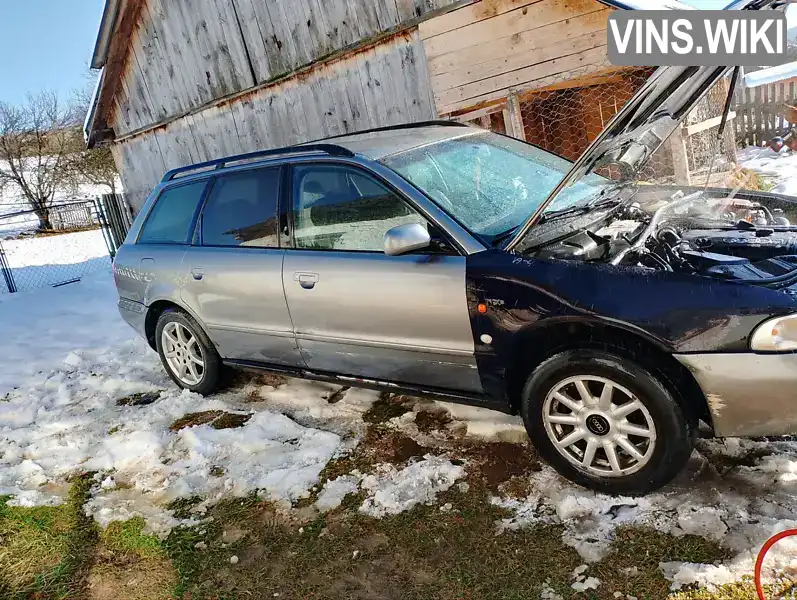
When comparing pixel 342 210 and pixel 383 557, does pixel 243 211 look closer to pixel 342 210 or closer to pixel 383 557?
pixel 342 210

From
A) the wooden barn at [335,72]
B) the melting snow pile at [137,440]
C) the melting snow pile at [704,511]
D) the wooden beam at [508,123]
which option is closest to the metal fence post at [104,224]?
the wooden barn at [335,72]

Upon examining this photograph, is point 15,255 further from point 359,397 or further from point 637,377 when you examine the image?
point 637,377

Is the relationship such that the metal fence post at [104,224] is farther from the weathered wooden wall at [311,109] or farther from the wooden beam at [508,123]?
the wooden beam at [508,123]

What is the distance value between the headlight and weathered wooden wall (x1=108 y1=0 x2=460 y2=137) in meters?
5.51

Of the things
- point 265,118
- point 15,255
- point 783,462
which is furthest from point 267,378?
point 15,255

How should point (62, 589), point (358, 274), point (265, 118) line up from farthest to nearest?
point (265, 118) < point (358, 274) < point (62, 589)

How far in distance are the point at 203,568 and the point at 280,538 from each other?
0.36m

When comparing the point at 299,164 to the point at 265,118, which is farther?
the point at 265,118

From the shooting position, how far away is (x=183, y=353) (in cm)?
456

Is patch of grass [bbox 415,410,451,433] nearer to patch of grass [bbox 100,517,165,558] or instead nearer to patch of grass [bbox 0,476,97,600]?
patch of grass [bbox 100,517,165,558]

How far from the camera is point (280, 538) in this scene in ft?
9.11

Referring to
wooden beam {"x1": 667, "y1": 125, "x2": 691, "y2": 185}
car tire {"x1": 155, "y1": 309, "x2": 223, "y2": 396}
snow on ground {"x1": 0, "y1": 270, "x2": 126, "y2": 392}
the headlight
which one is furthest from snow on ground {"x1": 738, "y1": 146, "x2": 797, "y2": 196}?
snow on ground {"x1": 0, "y1": 270, "x2": 126, "y2": 392}

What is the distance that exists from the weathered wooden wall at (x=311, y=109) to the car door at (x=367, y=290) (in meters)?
4.03

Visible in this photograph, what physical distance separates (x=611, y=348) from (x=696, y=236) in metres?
0.92
